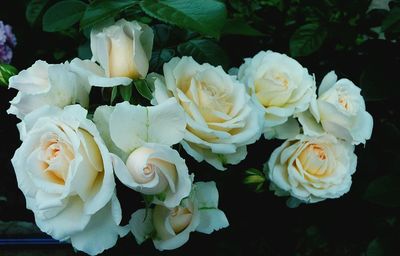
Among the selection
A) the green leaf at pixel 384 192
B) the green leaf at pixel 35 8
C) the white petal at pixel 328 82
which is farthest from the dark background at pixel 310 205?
the green leaf at pixel 35 8

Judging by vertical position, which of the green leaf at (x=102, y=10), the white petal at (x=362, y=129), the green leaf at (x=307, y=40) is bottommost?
the green leaf at (x=307, y=40)

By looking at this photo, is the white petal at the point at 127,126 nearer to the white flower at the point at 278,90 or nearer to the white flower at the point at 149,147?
the white flower at the point at 149,147

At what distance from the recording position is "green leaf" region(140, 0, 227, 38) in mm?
698

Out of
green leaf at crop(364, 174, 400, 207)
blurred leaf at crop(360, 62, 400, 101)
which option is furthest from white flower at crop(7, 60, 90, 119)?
blurred leaf at crop(360, 62, 400, 101)

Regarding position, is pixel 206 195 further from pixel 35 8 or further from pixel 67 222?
pixel 35 8

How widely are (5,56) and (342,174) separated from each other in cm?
99

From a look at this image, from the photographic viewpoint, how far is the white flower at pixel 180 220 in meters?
0.73

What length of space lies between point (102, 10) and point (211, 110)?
0.19 meters

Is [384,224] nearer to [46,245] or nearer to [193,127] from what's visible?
[193,127]

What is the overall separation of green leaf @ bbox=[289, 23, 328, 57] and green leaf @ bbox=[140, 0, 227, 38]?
45 centimetres

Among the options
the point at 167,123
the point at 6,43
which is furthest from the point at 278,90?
the point at 6,43

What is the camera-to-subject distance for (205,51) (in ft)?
3.01

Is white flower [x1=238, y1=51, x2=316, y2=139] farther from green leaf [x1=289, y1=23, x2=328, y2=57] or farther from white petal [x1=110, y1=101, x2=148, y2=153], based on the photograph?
green leaf [x1=289, y1=23, x2=328, y2=57]

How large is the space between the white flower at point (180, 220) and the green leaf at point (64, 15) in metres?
0.34
